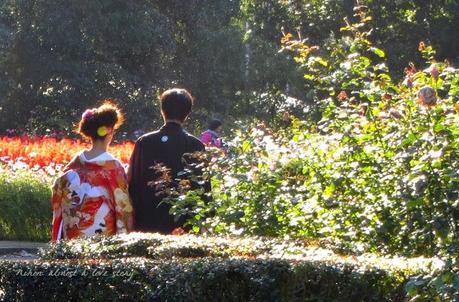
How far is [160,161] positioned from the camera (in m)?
6.97

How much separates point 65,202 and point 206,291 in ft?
8.20

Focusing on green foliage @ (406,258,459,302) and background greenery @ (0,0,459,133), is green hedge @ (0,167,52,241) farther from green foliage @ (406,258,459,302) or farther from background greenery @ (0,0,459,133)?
background greenery @ (0,0,459,133)

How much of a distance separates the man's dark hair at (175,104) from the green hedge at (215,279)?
228 cm

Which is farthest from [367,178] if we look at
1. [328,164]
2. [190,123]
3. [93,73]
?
[190,123]

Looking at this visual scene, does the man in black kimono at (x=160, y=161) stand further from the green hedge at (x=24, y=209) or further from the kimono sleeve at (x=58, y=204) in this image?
the green hedge at (x=24, y=209)

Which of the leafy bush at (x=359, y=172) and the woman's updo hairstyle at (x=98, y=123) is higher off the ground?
the woman's updo hairstyle at (x=98, y=123)

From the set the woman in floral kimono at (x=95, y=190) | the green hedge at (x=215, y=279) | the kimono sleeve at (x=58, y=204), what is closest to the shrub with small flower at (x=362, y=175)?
the green hedge at (x=215, y=279)

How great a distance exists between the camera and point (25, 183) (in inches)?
503

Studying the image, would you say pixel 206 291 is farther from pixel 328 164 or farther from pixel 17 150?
pixel 17 150

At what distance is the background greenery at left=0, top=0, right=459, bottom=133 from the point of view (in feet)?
87.6

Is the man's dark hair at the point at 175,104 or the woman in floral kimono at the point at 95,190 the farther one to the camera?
the man's dark hair at the point at 175,104

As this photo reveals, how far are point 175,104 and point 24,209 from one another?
6.07 metres

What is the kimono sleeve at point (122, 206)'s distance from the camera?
6.79m

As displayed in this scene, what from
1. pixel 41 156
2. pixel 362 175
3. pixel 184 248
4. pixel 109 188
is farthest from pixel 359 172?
pixel 41 156
